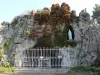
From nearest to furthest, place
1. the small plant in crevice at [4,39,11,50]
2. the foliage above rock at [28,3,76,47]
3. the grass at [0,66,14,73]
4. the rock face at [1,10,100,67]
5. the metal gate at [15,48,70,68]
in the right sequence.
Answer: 1. the grass at [0,66,14,73]
2. the rock face at [1,10,100,67]
3. the metal gate at [15,48,70,68]
4. the foliage above rock at [28,3,76,47]
5. the small plant in crevice at [4,39,11,50]

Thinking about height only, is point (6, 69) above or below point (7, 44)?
below

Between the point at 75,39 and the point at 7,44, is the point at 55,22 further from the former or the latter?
the point at 7,44

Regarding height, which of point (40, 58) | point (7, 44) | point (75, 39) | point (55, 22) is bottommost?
point (40, 58)

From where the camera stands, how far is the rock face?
18.3m

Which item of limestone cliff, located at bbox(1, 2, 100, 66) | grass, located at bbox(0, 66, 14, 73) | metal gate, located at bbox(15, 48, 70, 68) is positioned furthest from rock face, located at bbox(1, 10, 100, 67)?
grass, located at bbox(0, 66, 14, 73)

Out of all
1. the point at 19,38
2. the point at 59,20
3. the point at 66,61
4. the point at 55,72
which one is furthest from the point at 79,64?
the point at 19,38

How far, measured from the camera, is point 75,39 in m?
18.8

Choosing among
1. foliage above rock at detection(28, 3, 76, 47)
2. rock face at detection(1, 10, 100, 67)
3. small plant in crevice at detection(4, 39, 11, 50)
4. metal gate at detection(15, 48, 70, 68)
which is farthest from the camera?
small plant in crevice at detection(4, 39, 11, 50)

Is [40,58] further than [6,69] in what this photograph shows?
Yes

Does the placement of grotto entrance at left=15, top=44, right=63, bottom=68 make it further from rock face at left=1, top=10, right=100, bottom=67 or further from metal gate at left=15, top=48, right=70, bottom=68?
rock face at left=1, top=10, right=100, bottom=67

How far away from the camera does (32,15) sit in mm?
19562

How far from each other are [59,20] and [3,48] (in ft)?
15.0

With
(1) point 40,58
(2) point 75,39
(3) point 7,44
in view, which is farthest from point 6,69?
(2) point 75,39

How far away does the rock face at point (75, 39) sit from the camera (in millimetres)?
18297
